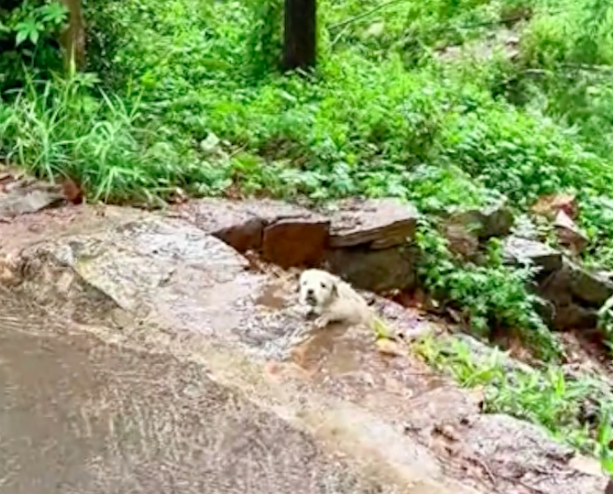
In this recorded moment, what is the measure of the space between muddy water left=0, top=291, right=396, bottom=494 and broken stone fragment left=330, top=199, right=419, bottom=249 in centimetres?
184

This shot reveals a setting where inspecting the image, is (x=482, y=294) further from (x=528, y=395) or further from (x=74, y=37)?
(x=74, y=37)

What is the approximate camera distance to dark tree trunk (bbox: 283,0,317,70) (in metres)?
7.32

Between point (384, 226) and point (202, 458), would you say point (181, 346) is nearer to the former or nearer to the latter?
point (202, 458)

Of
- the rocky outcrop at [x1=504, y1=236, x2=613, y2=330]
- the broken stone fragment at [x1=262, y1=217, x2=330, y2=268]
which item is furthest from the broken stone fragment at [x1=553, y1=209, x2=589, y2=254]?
the broken stone fragment at [x1=262, y1=217, x2=330, y2=268]

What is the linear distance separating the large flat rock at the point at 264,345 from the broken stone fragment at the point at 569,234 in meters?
2.25

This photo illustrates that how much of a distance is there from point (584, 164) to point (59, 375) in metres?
5.26

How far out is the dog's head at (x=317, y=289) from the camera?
13.7 feet

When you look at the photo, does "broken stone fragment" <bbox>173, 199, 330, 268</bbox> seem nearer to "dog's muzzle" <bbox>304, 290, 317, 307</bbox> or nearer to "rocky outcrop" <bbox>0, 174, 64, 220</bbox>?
"rocky outcrop" <bbox>0, 174, 64, 220</bbox>

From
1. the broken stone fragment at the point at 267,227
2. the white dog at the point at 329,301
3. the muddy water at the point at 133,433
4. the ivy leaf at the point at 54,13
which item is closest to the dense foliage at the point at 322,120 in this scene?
the ivy leaf at the point at 54,13

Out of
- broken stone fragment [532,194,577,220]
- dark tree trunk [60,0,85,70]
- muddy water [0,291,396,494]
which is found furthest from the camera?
broken stone fragment [532,194,577,220]

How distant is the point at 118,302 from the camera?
167 inches

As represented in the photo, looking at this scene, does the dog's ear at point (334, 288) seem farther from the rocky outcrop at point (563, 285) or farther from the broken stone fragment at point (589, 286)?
the broken stone fragment at point (589, 286)

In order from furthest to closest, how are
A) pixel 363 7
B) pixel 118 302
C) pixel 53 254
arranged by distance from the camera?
pixel 363 7
pixel 53 254
pixel 118 302

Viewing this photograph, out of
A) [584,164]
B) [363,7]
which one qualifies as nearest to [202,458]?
[584,164]
